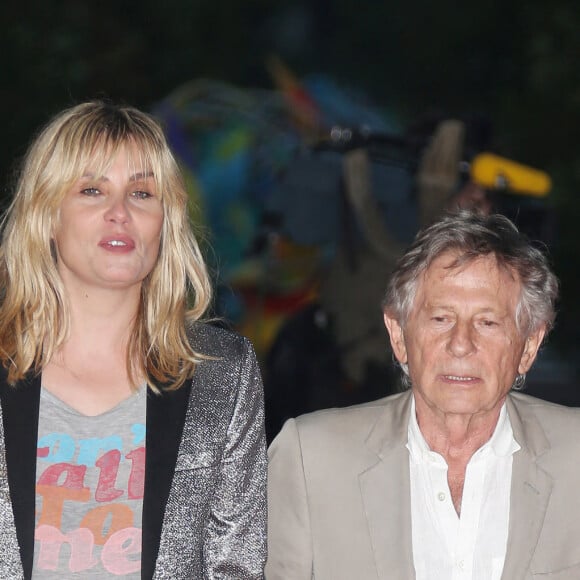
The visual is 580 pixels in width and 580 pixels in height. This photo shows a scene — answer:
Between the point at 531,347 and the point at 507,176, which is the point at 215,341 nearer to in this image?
the point at 531,347

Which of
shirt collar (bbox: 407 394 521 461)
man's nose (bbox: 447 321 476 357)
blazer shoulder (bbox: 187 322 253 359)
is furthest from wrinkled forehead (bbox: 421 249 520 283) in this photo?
blazer shoulder (bbox: 187 322 253 359)

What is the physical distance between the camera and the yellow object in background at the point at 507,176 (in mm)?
6129

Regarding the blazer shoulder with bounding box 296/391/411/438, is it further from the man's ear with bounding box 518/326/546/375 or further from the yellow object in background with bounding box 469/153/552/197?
the yellow object in background with bounding box 469/153/552/197

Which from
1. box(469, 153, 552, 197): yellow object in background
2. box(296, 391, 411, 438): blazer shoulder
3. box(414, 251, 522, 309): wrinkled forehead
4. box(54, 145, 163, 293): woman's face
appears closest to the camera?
box(54, 145, 163, 293): woman's face

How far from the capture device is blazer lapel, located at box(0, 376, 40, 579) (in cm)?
198

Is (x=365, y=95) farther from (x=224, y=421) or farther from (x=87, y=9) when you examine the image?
(x=224, y=421)

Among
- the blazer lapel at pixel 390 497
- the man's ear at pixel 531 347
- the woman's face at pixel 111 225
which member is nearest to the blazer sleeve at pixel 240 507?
the blazer lapel at pixel 390 497

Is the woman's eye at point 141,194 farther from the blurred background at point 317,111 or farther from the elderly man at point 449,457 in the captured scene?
the blurred background at point 317,111

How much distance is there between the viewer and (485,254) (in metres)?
2.23

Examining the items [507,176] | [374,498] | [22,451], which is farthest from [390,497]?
[507,176]

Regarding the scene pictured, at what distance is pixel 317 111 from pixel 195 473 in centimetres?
450

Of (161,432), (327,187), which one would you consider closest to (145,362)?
(161,432)

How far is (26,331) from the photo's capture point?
215 centimetres

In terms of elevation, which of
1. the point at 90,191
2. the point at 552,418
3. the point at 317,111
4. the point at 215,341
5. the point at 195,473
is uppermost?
the point at 317,111
